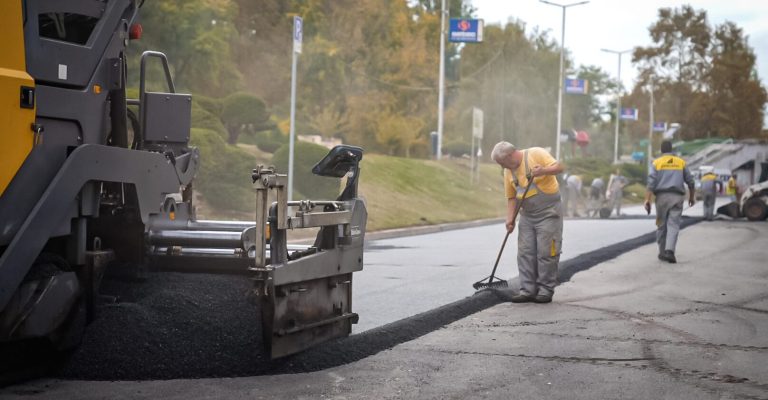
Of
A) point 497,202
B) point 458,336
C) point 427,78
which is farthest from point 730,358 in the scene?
point 427,78

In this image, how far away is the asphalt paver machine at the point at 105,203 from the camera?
18.5ft

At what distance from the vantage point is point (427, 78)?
45.5m

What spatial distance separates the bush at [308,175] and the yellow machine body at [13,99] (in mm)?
17313

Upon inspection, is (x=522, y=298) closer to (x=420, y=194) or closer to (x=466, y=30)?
(x=420, y=194)

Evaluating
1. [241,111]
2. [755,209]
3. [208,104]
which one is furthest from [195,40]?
[755,209]

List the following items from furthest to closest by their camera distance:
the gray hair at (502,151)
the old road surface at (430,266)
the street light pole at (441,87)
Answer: the street light pole at (441,87)
the gray hair at (502,151)
the old road surface at (430,266)

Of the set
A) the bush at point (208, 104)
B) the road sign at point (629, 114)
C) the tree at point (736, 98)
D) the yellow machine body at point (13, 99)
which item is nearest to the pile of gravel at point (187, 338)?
the yellow machine body at point (13, 99)

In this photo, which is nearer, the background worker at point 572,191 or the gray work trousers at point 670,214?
the gray work trousers at point 670,214

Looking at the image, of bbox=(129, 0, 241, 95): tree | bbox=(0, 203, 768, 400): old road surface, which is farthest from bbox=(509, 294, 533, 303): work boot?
bbox=(129, 0, 241, 95): tree

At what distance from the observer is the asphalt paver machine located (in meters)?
5.65

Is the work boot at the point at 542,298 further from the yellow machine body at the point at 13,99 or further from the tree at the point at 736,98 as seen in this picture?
the tree at the point at 736,98

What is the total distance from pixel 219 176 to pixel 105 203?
51.0ft

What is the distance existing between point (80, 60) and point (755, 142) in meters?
60.2

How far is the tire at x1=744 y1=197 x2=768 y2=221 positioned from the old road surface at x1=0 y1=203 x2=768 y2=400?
21.2 m
